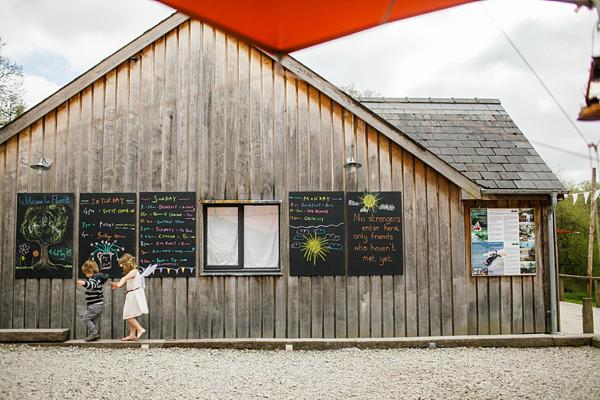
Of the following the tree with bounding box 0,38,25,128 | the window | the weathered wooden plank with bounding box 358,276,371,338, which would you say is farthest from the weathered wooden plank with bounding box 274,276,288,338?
the tree with bounding box 0,38,25,128

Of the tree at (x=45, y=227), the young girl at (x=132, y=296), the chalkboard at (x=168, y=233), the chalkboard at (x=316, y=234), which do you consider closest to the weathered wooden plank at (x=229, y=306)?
the chalkboard at (x=168, y=233)

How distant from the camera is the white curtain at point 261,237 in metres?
7.73

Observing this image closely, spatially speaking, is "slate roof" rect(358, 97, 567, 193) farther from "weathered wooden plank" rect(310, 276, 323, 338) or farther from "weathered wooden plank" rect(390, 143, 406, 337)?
"weathered wooden plank" rect(310, 276, 323, 338)

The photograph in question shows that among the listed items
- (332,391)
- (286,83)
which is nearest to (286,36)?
(332,391)

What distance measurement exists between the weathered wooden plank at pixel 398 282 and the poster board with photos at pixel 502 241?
4.10 feet

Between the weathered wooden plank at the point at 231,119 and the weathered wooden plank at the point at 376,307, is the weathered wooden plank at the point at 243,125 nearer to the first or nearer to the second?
the weathered wooden plank at the point at 231,119

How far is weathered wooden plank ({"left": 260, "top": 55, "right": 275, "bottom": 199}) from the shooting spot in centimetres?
780

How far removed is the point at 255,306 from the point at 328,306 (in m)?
1.20

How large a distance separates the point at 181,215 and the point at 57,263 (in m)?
2.16

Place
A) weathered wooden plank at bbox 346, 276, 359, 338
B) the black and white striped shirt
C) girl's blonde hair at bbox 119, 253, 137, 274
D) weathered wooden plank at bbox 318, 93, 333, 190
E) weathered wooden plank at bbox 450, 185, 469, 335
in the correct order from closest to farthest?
the black and white striped shirt
girl's blonde hair at bbox 119, 253, 137, 274
weathered wooden plank at bbox 346, 276, 359, 338
weathered wooden plank at bbox 450, 185, 469, 335
weathered wooden plank at bbox 318, 93, 333, 190

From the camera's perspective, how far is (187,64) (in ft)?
26.1

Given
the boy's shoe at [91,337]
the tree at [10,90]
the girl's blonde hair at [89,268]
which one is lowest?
the boy's shoe at [91,337]

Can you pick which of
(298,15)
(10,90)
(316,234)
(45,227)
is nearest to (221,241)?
Result: (316,234)

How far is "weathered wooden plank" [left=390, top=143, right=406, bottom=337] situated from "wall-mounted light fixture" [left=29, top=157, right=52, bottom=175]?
5.72 metres
